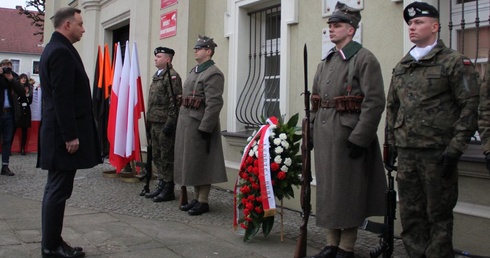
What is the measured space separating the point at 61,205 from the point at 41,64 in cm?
112

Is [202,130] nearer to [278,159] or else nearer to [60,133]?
[278,159]

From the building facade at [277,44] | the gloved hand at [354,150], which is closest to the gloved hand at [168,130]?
the building facade at [277,44]

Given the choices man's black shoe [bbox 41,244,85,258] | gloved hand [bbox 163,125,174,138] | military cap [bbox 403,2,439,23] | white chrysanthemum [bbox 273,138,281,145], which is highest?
military cap [bbox 403,2,439,23]

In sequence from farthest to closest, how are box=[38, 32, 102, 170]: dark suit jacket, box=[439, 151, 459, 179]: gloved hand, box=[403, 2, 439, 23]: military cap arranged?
box=[38, 32, 102, 170]: dark suit jacket
box=[403, 2, 439, 23]: military cap
box=[439, 151, 459, 179]: gloved hand

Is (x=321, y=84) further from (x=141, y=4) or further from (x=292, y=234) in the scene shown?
(x=141, y=4)

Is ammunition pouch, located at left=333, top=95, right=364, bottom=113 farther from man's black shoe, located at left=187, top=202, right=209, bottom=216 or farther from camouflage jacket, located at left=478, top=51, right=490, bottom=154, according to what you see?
man's black shoe, located at left=187, top=202, right=209, bottom=216

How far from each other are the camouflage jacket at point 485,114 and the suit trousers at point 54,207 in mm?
2943

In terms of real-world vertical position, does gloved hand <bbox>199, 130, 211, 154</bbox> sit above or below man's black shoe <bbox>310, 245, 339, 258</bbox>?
above

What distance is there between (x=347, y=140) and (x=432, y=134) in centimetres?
61

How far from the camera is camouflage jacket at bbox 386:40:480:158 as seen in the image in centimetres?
317

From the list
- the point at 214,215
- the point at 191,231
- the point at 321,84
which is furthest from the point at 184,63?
the point at 321,84

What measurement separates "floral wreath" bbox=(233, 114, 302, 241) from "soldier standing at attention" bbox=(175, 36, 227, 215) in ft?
3.38

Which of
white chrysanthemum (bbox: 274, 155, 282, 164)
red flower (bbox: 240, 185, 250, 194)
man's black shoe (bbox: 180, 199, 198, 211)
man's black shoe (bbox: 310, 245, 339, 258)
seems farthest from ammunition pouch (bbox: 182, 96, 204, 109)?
man's black shoe (bbox: 310, 245, 339, 258)

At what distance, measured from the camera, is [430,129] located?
334cm
